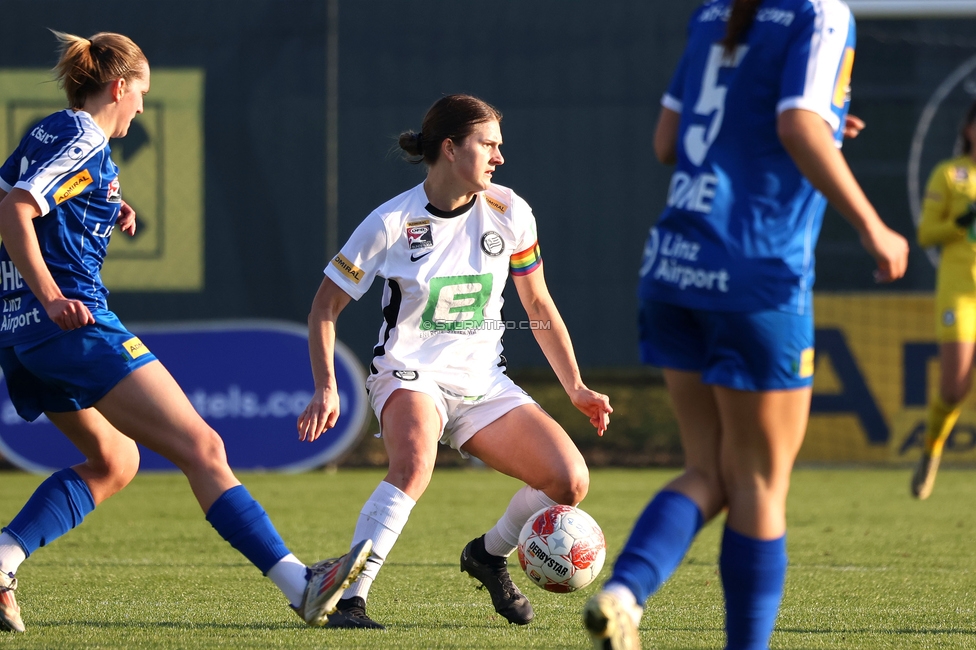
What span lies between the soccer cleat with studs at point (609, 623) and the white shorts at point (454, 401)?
1.52 metres

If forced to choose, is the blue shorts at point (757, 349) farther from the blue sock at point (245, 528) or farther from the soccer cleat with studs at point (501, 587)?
the soccer cleat with studs at point (501, 587)

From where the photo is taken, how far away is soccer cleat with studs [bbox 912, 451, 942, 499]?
7277mm

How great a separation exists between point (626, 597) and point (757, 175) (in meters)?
0.96

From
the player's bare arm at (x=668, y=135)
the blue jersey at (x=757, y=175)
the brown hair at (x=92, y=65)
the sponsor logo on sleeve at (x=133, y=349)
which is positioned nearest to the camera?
the blue jersey at (x=757, y=175)

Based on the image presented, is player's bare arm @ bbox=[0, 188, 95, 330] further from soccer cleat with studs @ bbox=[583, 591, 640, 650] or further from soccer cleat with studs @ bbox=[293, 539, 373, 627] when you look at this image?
soccer cleat with studs @ bbox=[583, 591, 640, 650]

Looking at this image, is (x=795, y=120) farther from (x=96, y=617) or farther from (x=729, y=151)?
(x=96, y=617)

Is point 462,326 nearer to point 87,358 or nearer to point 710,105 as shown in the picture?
point 87,358

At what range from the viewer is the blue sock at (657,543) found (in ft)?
8.90

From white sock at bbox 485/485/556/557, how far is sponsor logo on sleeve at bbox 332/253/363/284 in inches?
35.0

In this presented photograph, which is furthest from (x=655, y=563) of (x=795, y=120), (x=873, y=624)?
(x=873, y=624)

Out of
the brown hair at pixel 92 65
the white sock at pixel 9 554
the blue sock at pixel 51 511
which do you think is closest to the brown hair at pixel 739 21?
the brown hair at pixel 92 65

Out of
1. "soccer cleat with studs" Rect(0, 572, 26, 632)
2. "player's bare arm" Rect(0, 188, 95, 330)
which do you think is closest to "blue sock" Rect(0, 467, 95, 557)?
"soccer cleat with studs" Rect(0, 572, 26, 632)

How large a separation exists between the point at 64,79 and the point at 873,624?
3028 mm

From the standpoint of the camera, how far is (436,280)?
4.12 metres
